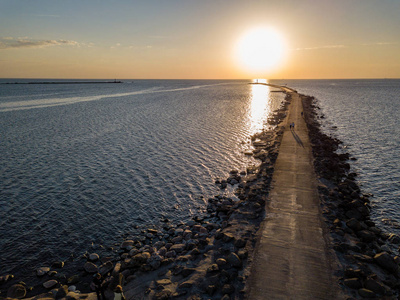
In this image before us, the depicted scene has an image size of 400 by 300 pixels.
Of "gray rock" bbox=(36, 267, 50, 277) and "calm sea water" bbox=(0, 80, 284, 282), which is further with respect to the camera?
"calm sea water" bbox=(0, 80, 284, 282)

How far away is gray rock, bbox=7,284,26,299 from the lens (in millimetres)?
10301

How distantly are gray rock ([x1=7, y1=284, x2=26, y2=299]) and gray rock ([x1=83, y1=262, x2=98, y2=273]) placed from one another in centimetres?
262

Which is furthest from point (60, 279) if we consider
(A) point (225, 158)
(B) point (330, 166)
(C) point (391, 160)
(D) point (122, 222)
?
(C) point (391, 160)

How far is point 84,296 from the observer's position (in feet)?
33.7

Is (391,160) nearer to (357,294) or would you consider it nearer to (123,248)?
(357,294)

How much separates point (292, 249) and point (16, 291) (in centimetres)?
1319

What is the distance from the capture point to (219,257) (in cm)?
1216

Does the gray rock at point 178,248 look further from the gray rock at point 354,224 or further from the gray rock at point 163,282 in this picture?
the gray rock at point 354,224

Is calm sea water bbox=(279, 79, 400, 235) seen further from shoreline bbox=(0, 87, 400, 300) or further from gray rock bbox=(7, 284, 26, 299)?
gray rock bbox=(7, 284, 26, 299)

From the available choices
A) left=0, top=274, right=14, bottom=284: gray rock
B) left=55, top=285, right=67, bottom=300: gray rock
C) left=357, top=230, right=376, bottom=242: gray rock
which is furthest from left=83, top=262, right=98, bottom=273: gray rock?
left=357, top=230, right=376, bottom=242: gray rock

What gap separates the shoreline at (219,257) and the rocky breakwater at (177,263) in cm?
3

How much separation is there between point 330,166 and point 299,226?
12.9 m

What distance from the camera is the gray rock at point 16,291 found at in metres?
10.3

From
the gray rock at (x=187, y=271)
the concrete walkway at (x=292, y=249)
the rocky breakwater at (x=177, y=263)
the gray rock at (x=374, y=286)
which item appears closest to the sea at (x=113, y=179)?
the rocky breakwater at (x=177, y=263)
